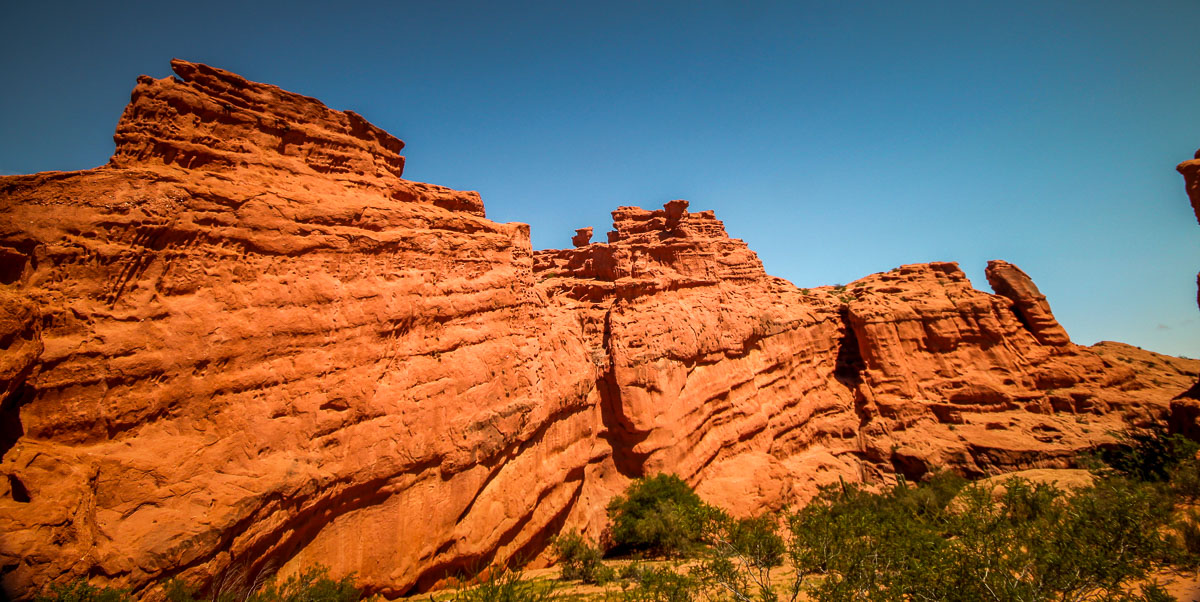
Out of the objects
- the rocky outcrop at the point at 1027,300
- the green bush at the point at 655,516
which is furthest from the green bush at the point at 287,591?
the rocky outcrop at the point at 1027,300

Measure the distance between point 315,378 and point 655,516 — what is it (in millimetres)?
12147

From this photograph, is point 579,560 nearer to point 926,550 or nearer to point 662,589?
point 662,589

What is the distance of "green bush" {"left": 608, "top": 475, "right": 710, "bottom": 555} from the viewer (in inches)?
643

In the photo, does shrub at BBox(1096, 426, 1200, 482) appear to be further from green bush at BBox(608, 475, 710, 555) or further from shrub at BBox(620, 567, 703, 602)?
shrub at BBox(620, 567, 703, 602)

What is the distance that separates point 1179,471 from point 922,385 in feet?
34.6

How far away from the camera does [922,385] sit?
2825 centimetres

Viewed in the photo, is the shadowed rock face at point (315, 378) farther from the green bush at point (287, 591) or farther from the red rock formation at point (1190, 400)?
the red rock formation at point (1190, 400)

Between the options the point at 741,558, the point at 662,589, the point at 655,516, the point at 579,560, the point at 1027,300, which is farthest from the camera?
the point at 1027,300

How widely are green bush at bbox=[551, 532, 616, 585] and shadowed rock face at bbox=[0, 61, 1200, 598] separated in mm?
686

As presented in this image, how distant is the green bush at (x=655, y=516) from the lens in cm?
1634

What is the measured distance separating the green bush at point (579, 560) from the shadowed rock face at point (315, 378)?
69cm

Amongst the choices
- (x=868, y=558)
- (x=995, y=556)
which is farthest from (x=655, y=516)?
(x=995, y=556)

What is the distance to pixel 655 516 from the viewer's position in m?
16.7

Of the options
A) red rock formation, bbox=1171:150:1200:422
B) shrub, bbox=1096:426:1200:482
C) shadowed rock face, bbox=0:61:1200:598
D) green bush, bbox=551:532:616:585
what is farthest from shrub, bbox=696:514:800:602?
red rock formation, bbox=1171:150:1200:422
